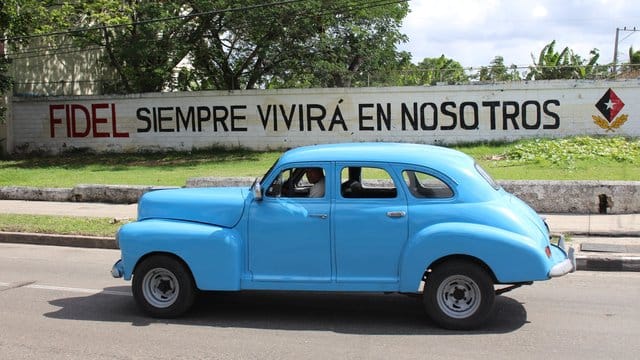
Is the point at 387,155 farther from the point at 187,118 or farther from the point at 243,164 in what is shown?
the point at 187,118

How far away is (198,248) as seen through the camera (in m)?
6.22

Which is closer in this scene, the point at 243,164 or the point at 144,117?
the point at 243,164

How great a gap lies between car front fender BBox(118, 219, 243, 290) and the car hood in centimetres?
10

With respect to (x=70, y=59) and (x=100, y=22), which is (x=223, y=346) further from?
(x=70, y=59)

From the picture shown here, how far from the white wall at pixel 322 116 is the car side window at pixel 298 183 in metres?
17.0

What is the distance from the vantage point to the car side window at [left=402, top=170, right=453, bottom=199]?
6.05 metres

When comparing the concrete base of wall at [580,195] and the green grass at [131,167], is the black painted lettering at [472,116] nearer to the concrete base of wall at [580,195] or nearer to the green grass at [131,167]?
the green grass at [131,167]

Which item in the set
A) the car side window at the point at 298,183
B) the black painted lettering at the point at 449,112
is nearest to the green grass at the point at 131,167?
the black painted lettering at the point at 449,112

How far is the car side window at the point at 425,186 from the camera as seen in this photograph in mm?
6051

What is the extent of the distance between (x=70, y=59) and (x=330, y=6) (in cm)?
1385

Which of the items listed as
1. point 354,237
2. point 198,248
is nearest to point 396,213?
point 354,237

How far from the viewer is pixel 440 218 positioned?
232 inches

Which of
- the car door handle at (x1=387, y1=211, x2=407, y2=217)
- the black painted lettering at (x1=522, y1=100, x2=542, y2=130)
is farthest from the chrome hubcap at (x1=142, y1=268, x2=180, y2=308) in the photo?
the black painted lettering at (x1=522, y1=100, x2=542, y2=130)

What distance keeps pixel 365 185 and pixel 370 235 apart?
801 mm
